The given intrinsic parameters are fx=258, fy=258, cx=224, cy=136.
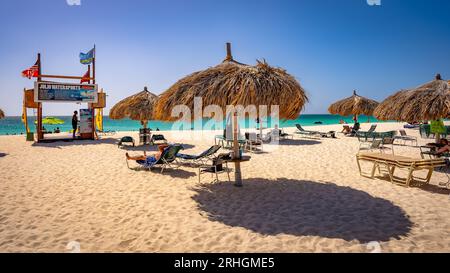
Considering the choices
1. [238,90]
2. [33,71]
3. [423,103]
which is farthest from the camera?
[33,71]

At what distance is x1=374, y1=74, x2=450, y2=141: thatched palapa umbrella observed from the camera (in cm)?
770

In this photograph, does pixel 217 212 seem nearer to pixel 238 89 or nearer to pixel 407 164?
pixel 238 89

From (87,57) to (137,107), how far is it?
5.73 m

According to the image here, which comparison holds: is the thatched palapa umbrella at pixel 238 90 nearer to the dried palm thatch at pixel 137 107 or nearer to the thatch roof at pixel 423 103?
the thatch roof at pixel 423 103

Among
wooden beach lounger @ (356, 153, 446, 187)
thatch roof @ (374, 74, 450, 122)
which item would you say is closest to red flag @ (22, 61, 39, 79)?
wooden beach lounger @ (356, 153, 446, 187)

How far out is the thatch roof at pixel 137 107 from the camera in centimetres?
1279

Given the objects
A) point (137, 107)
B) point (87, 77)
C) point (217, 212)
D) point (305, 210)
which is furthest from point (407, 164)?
point (87, 77)

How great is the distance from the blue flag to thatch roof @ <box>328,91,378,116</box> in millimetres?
16273

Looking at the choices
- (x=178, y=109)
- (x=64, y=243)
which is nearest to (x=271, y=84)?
(x=178, y=109)

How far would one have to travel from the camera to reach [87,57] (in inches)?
610

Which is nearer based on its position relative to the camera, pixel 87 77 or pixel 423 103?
pixel 423 103

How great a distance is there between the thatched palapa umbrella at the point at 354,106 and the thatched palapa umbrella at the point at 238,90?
13.7 meters
